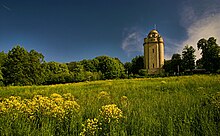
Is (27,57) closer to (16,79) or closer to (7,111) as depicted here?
(16,79)

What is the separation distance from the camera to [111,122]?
3400mm

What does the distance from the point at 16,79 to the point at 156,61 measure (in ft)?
138

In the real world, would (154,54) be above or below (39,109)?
above

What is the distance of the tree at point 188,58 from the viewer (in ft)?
174

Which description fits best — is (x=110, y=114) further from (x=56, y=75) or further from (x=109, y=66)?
(x=109, y=66)

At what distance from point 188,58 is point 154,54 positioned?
572 inches

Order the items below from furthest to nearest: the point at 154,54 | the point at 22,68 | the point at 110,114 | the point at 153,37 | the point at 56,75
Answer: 1. the point at 153,37
2. the point at 154,54
3. the point at 56,75
4. the point at 22,68
5. the point at 110,114

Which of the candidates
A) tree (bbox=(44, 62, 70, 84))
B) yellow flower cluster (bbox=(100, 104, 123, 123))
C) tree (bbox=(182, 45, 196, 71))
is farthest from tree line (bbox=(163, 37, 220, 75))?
yellow flower cluster (bbox=(100, 104, 123, 123))

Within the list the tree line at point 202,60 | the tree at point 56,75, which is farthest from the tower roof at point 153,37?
the tree at point 56,75

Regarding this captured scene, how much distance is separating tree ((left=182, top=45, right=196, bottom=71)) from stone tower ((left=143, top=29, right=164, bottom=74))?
12.2m

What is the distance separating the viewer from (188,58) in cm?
5331

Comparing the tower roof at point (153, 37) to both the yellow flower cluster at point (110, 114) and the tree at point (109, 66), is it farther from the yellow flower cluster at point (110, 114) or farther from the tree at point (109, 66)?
the yellow flower cluster at point (110, 114)

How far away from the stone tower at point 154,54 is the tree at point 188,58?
12.2m

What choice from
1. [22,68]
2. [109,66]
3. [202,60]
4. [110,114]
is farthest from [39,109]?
[109,66]
